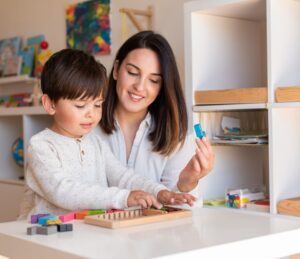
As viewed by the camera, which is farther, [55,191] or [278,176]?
[278,176]

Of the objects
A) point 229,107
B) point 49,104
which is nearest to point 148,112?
point 229,107

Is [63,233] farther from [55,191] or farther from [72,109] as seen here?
[72,109]

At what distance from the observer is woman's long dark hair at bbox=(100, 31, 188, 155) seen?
1.82 m

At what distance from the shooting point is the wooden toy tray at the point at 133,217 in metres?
1.11

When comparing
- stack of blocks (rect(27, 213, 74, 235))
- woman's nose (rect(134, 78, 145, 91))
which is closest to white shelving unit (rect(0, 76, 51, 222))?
woman's nose (rect(134, 78, 145, 91))

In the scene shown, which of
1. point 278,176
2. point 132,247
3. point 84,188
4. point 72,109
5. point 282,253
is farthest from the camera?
point 278,176

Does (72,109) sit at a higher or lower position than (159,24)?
lower

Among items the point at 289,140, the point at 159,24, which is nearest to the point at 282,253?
the point at 289,140

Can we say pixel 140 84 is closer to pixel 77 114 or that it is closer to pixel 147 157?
pixel 147 157

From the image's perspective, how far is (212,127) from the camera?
78.6 inches

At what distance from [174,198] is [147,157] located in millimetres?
526

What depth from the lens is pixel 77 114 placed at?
4.84 feet

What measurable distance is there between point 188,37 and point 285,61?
35cm

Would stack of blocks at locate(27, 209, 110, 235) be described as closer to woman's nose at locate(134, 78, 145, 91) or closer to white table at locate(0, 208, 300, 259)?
white table at locate(0, 208, 300, 259)
